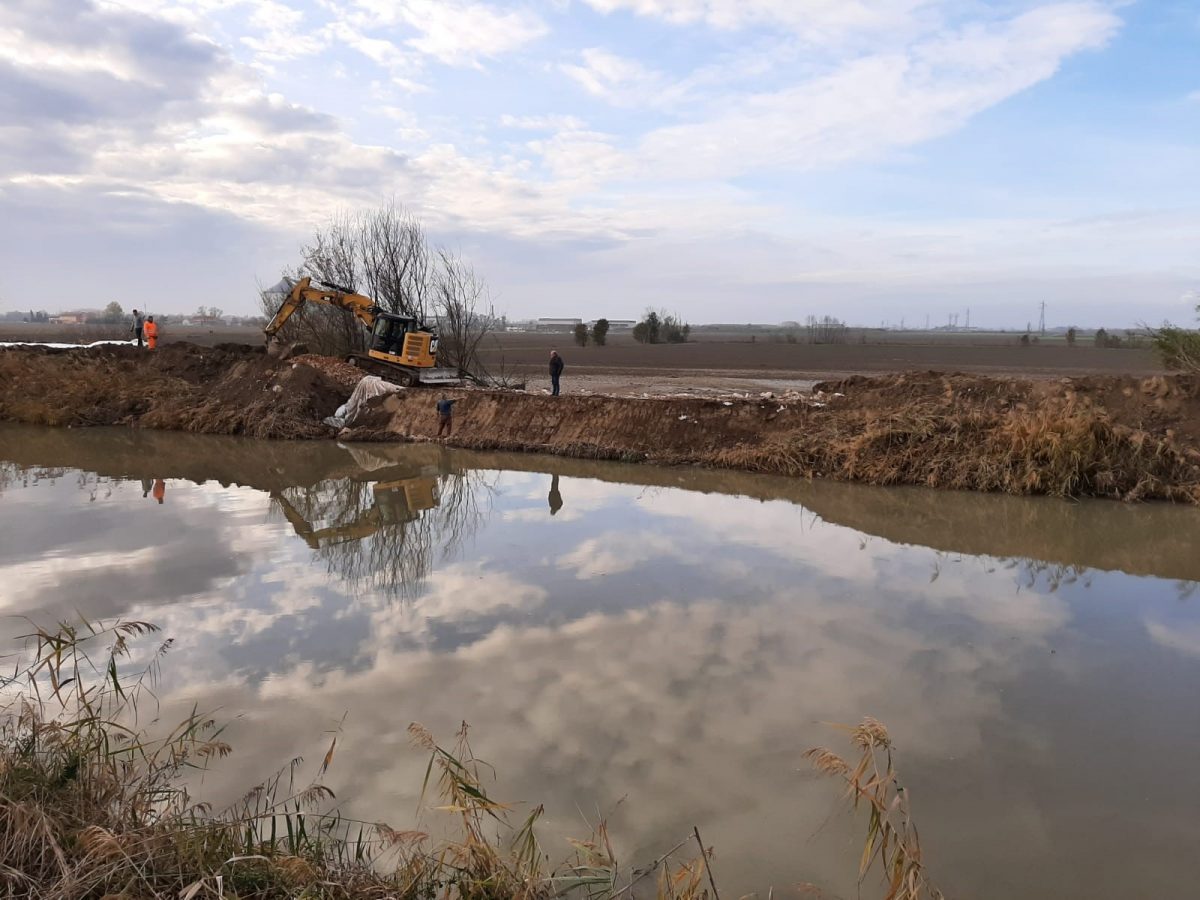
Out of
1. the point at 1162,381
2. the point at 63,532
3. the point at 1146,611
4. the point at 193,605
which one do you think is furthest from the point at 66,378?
the point at 1162,381

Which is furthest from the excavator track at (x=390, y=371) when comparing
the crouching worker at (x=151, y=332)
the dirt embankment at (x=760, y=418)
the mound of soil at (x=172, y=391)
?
the crouching worker at (x=151, y=332)

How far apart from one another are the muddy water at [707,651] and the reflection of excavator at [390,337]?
903cm

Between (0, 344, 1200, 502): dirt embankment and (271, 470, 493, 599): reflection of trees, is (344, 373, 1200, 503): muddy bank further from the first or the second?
(271, 470, 493, 599): reflection of trees

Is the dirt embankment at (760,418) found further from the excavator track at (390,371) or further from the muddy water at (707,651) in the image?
the muddy water at (707,651)

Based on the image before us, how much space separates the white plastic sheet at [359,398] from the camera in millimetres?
19547

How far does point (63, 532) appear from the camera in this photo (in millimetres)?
9711

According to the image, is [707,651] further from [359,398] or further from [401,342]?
[401,342]

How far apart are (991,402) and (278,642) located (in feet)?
46.0

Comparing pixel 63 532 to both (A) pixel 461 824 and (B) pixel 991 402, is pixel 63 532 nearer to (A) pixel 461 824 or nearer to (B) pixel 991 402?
(A) pixel 461 824

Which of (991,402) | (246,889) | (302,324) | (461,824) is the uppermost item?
(302,324)

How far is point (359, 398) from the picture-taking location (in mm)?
19859

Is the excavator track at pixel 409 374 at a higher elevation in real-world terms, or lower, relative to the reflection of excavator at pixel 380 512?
higher

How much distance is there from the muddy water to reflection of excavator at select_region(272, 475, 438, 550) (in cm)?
7

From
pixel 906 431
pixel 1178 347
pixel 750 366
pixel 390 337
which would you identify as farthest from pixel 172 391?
pixel 750 366
